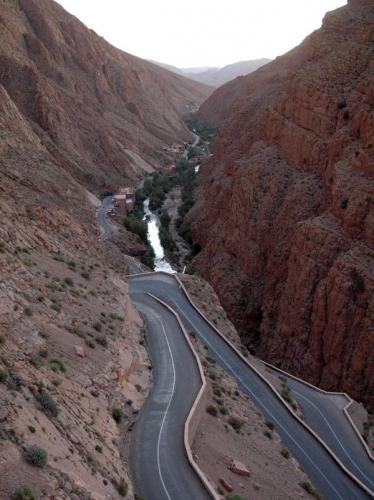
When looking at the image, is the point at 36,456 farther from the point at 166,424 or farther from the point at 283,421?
the point at 283,421

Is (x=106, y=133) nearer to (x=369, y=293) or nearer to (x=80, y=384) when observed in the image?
(x=369, y=293)

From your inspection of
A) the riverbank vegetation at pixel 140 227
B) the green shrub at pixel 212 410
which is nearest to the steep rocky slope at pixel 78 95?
the riverbank vegetation at pixel 140 227

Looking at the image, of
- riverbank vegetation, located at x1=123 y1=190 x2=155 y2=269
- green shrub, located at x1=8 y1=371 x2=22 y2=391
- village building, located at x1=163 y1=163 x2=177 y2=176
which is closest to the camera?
green shrub, located at x1=8 y1=371 x2=22 y2=391

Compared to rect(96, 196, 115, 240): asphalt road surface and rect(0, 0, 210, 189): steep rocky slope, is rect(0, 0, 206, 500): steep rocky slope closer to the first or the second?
rect(96, 196, 115, 240): asphalt road surface

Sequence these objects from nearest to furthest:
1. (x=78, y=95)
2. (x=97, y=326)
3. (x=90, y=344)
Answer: (x=90, y=344), (x=97, y=326), (x=78, y=95)

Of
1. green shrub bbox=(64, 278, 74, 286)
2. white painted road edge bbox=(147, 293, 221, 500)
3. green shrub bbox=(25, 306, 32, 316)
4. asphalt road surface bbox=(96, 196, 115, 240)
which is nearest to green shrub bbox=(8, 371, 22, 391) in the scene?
green shrub bbox=(25, 306, 32, 316)

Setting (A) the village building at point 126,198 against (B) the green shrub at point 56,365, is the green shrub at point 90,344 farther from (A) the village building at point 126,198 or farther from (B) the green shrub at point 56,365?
(A) the village building at point 126,198

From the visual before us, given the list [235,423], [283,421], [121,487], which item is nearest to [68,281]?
[235,423]
